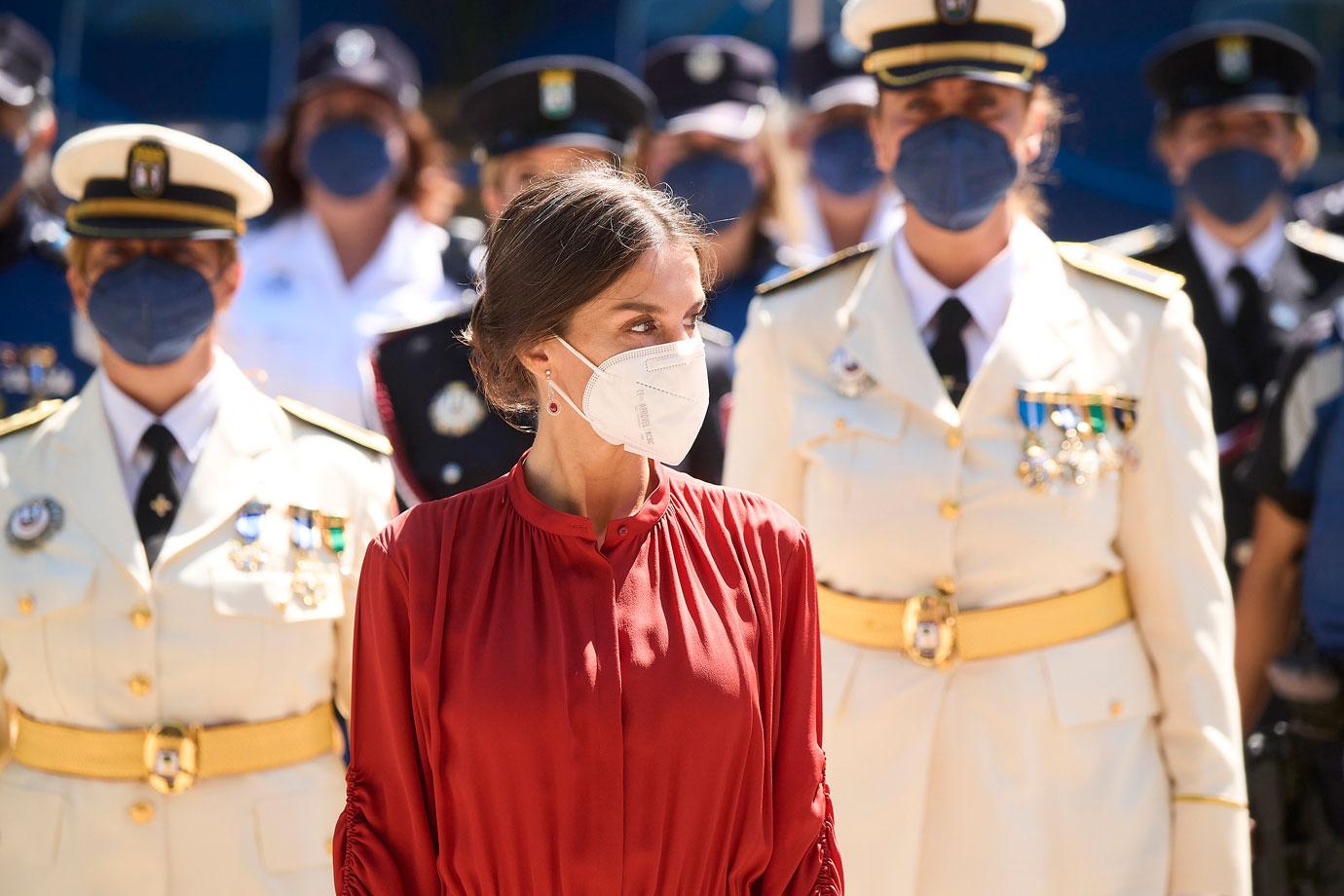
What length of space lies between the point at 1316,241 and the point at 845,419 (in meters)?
2.71

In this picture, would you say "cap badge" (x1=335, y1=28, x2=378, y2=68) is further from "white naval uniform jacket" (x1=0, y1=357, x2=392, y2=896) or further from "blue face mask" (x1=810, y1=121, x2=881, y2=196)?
"white naval uniform jacket" (x1=0, y1=357, x2=392, y2=896)

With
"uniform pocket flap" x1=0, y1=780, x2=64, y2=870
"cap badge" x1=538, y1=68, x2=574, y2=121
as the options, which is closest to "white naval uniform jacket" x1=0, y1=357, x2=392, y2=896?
"uniform pocket flap" x1=0, y1=780, x2=64, y2=870

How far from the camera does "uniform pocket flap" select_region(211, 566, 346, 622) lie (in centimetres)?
383

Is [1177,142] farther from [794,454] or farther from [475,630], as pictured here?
[475,630]

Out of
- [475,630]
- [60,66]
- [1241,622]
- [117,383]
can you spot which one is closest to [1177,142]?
[1241,622]

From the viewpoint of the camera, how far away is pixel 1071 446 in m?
3.72

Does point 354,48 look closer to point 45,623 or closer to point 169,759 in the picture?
point 45,623

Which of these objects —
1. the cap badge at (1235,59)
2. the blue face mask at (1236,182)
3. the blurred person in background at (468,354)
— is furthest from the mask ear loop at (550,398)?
the cap badge at (1235,59)

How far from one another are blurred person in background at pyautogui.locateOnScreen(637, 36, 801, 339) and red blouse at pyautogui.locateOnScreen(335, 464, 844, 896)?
117 inches

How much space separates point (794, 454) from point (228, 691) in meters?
1.25

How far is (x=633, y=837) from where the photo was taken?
2.73 metres

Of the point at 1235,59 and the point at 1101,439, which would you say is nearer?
the point at 1101,439

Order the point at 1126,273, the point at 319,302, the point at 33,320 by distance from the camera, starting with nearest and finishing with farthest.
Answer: the point at 1126,273
the point at 33,320
the point at 319,302

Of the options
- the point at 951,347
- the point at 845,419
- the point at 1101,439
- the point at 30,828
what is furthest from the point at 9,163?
the point at 1101,439
